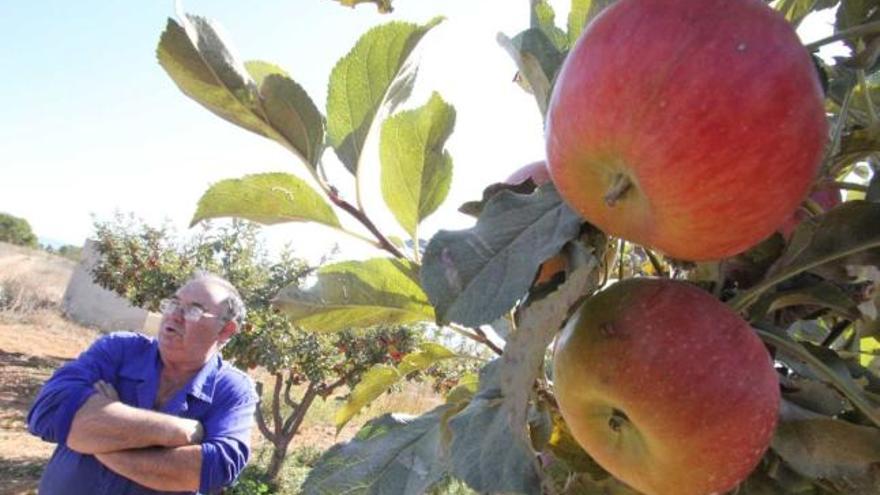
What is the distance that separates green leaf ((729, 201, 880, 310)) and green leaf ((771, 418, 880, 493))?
0.12 metres

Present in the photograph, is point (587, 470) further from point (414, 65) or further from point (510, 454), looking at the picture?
point (414, 65)

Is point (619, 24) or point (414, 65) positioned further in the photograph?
point (414, 65)

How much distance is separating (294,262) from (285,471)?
2620 mm

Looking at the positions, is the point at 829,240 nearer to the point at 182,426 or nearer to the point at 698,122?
the point at 698,122

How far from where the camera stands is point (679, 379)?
1.86ft

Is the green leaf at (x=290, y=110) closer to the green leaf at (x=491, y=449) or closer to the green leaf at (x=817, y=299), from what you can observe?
the green leaf at (x=491, y=449)

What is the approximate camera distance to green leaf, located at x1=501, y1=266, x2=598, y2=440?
0.49 meters

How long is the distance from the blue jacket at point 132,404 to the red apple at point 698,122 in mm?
2229

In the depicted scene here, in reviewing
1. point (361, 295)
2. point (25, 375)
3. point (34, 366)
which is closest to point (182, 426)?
point (361, 295)

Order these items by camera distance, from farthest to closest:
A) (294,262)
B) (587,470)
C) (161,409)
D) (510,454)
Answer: (294,262), (161,409), (587,470), (510,454)

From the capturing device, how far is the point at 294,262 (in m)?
9.55

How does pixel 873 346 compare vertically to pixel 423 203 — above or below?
below

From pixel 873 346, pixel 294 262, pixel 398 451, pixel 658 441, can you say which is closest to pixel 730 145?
pixel 658 441

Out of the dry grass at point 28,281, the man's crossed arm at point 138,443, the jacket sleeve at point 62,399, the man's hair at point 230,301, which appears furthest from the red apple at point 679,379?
the dry grass at point 28,281
